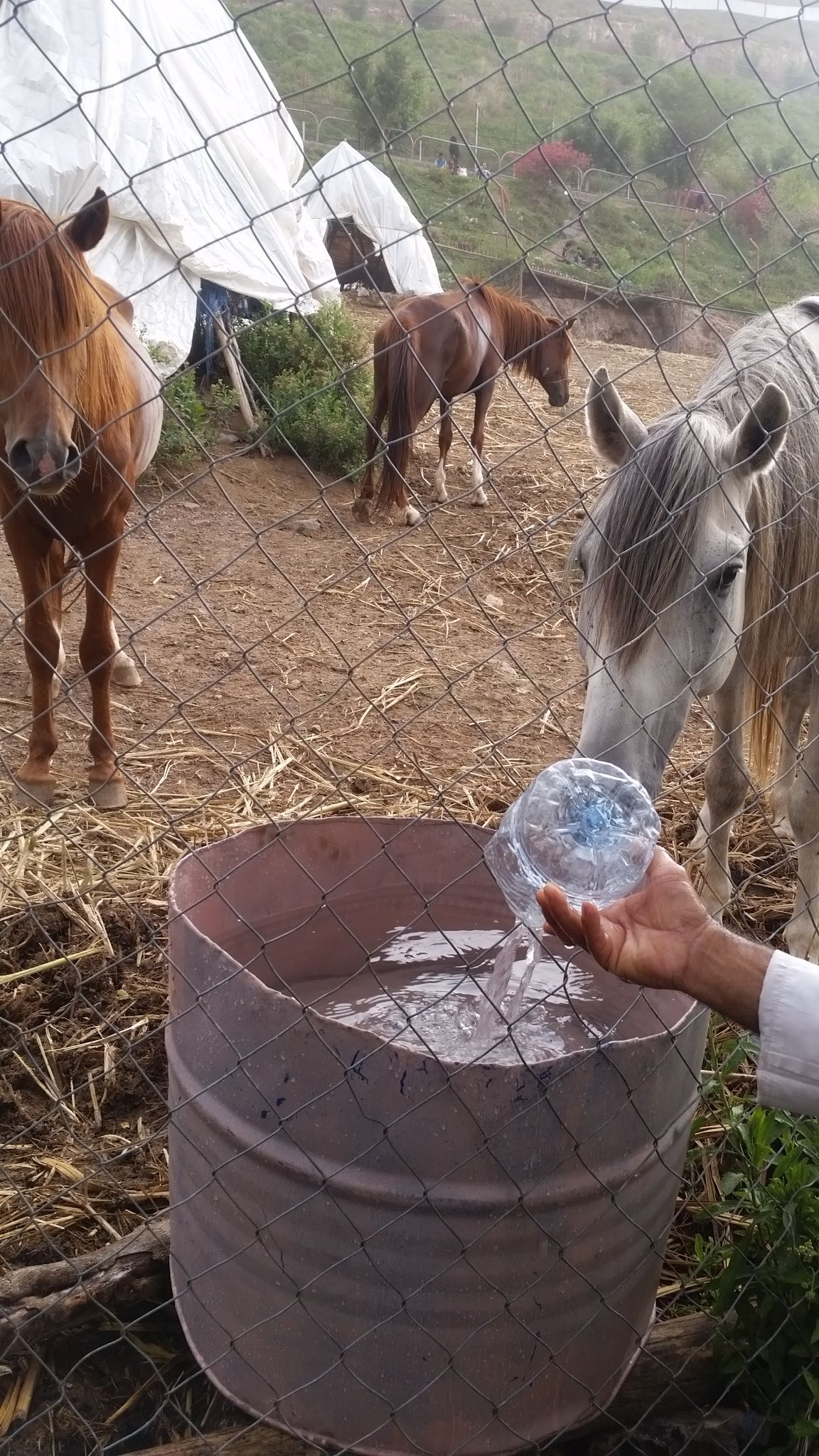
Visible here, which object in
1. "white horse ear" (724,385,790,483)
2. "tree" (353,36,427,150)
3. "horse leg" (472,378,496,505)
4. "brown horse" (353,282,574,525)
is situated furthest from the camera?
"horse leg" (472,378,496,505)

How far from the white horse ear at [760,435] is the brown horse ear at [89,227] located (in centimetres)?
171

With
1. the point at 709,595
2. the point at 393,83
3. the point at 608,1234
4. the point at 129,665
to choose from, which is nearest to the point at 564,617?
the point at 129,665

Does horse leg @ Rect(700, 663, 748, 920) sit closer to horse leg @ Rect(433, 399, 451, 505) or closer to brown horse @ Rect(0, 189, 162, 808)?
brown horse @ Rect(0, 189, 162, 808)

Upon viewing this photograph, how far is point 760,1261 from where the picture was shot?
6.84 ft

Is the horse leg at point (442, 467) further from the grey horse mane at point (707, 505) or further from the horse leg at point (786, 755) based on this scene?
the grey horse mane at point (707, 505)

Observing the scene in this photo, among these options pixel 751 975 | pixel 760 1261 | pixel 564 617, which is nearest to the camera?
pixel 751 975

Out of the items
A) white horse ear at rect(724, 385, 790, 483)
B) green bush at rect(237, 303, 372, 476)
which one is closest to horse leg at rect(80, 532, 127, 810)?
white horse ear at rect(724, 385, 790, 483)

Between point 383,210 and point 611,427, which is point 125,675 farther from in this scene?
point 383,210

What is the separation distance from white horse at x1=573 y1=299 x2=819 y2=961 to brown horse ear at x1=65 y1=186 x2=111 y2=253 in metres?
1.42

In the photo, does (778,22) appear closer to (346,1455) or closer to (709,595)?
(709,595)

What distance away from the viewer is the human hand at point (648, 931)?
1534 mm

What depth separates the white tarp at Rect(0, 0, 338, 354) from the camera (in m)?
8.77

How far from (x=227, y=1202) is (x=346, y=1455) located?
0.47 metres

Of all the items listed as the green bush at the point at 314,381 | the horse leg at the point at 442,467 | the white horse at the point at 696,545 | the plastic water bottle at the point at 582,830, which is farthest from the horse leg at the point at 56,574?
the horse leg at the point at 442,467
